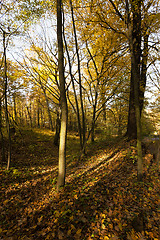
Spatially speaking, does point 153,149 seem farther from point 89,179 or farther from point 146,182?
point 89,179

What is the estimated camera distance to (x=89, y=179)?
5.18m

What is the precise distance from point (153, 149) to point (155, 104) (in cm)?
577

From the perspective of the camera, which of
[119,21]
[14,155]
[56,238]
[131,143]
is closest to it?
[56,238]

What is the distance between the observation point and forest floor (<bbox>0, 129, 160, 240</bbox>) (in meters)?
2.84

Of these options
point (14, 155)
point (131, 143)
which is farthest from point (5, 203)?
point (131, 143)

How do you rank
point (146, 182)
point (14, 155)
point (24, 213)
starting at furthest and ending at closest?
1. point (14, 155)
2. point (146, 182)
3. point (24, 213)

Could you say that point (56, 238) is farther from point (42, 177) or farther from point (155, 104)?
point (155, 104)

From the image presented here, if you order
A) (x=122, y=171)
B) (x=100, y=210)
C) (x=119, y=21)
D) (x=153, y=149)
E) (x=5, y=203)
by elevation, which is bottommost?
(x=5, y=203)

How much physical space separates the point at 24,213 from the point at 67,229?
68.9 inches

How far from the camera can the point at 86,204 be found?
369 centimetres

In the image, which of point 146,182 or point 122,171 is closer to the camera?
point 146,182

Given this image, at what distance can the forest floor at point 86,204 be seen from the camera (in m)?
2.84

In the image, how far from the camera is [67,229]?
295cm

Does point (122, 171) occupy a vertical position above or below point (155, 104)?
below
